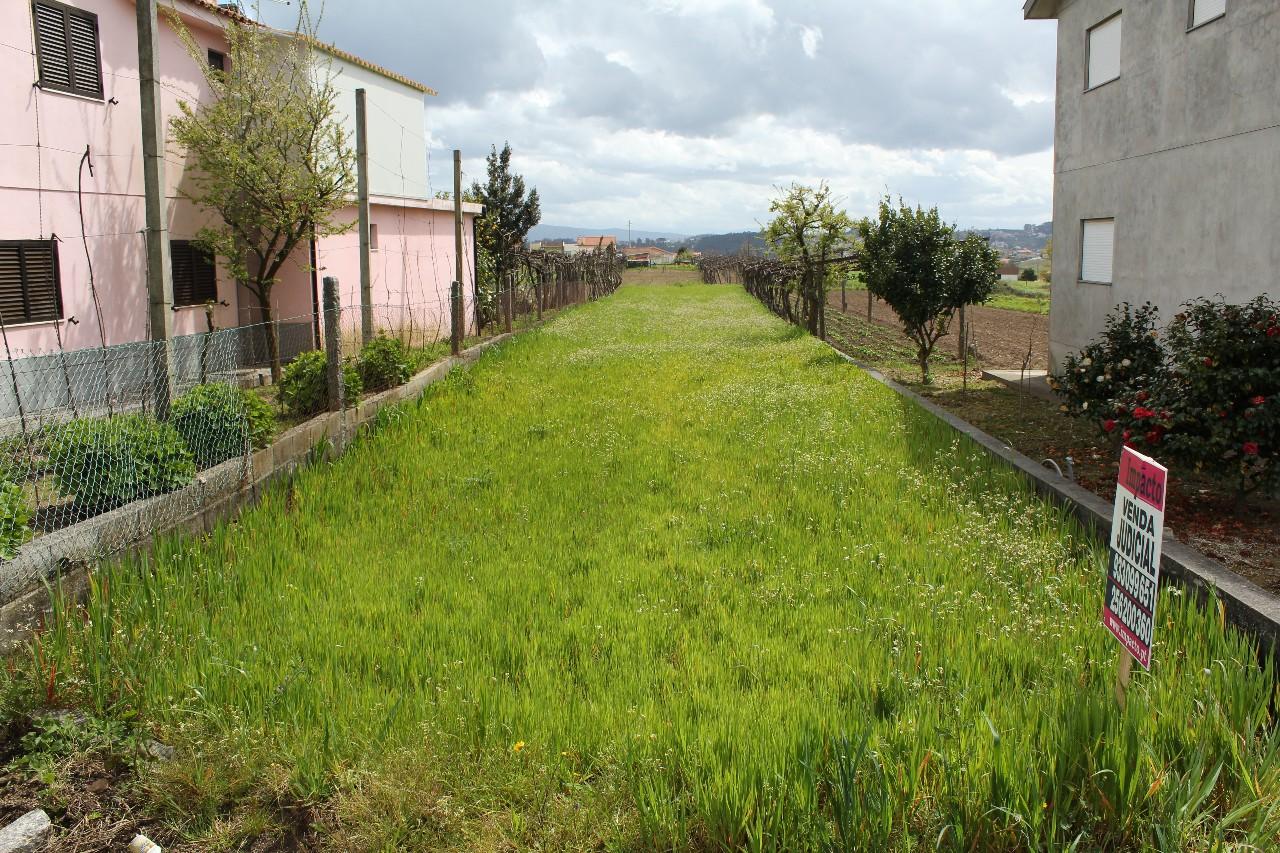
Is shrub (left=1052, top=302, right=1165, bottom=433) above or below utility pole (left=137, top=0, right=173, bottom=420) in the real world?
below

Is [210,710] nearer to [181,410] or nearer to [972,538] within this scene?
[181,410]

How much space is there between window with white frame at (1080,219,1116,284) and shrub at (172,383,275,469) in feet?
34.7

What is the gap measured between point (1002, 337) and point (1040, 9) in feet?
49.9

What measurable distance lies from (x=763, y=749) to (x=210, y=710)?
2297 mm

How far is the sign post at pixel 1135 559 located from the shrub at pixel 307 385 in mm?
7964

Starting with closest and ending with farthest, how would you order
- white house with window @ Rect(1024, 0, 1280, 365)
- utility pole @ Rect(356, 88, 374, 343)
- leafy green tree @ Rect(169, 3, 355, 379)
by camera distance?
white house with window @ Rect(1024, 0, 1280, 365), utility pole @ Rect(356, 88, 374, 343), leafy green tree @ Rect(169, 3, 355, 379)

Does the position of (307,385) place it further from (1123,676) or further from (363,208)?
(1123,676)

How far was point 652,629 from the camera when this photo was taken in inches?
189

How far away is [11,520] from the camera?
4961 mm

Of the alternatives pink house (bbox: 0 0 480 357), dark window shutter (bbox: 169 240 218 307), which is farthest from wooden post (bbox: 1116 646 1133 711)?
dark window shutter (bbox: 169 240 218 307)

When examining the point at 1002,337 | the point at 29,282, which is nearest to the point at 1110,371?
the point at 29,282

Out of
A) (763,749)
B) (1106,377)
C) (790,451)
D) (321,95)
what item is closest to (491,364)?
(321,95)

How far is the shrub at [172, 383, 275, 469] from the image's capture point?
23.6 ft

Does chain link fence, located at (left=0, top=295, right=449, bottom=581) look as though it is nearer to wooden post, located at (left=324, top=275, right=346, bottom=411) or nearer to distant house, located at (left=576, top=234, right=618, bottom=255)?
wooden post, located at (left=324, top=275, right=346, bottom=411)
